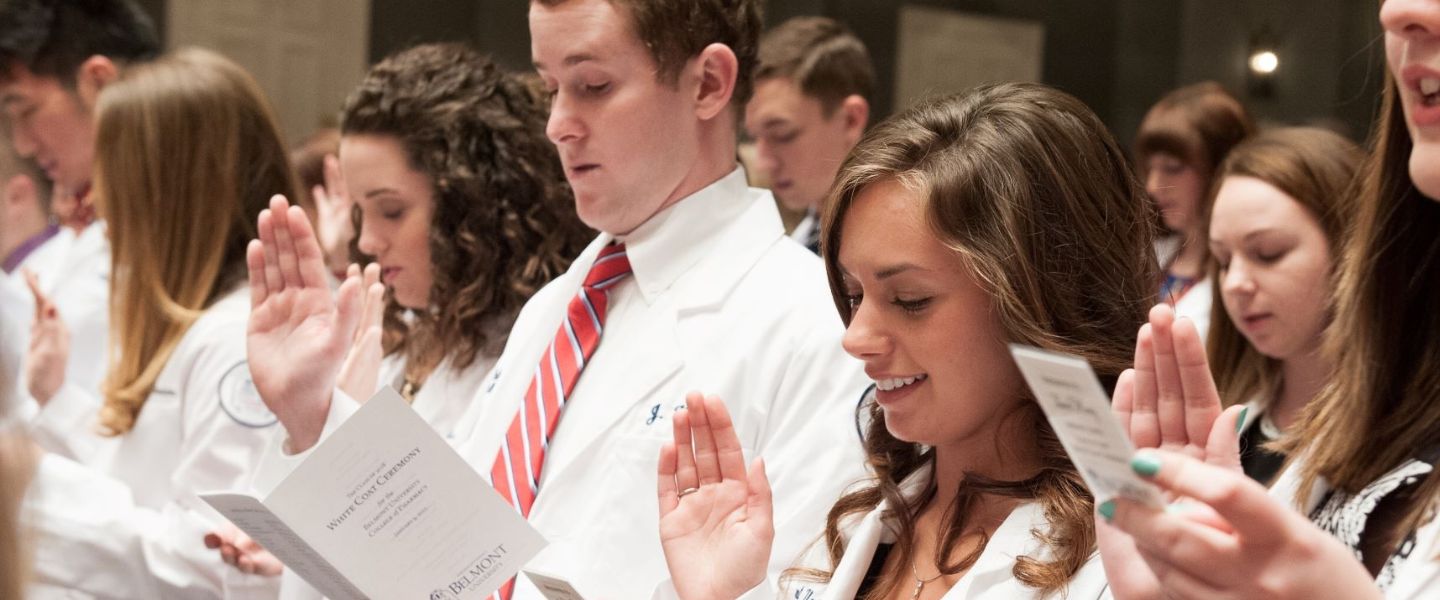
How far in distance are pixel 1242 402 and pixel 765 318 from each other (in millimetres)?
1215

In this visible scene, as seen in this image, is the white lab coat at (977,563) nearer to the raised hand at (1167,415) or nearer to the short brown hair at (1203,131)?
the raised hand at (1167,415)

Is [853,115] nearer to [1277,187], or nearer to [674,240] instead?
[1277,187]

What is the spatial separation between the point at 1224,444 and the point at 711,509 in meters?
0.78

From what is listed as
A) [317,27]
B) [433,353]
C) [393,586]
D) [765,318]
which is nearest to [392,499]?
[393,586]

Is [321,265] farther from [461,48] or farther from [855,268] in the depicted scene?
[855,268]

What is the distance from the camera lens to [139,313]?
3297 millimetres

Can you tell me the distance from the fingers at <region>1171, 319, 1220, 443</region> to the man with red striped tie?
0.86 meters

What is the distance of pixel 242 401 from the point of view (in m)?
3.09

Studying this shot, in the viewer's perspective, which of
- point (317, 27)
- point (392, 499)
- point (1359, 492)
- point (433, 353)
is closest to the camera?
point (1359, 492)

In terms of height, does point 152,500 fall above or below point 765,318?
below

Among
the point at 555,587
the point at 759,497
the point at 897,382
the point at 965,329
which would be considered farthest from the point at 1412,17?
the point at 555,587

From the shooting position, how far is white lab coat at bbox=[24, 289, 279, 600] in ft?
9.80

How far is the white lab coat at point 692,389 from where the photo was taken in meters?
2.25

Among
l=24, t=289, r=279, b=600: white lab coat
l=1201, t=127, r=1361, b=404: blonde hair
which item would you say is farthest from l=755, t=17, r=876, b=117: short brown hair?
l=24, t=289, r=279, b=600: white lab coat
